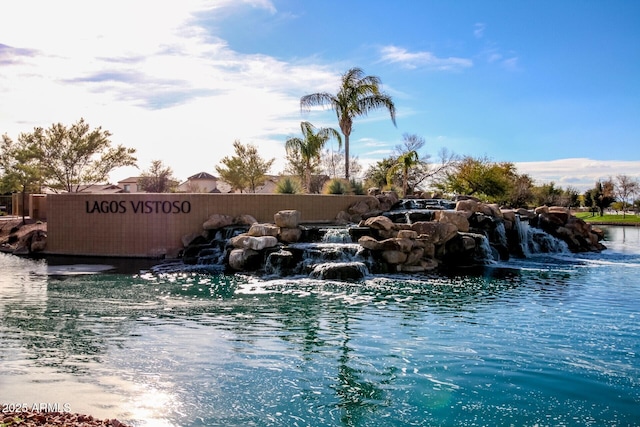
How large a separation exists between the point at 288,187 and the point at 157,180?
32.0 meters

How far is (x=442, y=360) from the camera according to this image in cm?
742

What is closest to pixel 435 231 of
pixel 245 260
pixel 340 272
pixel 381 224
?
pixel 381 224

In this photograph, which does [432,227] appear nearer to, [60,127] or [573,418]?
[573,418]

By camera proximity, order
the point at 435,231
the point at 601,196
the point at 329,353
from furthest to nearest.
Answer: the point at 601,196 → the point at 435,231 → the point at 329,353

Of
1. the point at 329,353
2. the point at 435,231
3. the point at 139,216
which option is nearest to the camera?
the point at 329,353

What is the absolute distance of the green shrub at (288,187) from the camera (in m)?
23.9

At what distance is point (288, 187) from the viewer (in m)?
24.0

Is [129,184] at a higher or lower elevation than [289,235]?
higher

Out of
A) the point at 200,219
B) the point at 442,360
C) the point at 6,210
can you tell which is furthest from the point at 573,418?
the point at 6,210

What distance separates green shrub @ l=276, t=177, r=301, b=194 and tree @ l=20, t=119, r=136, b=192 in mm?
17957

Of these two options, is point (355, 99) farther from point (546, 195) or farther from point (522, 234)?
point (546, 195)

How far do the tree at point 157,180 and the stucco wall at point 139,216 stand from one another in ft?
92.6

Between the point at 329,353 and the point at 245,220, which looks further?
the point at 245,220

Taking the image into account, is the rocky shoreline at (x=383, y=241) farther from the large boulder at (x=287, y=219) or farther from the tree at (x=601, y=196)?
the tree at (x=601, y=196)
